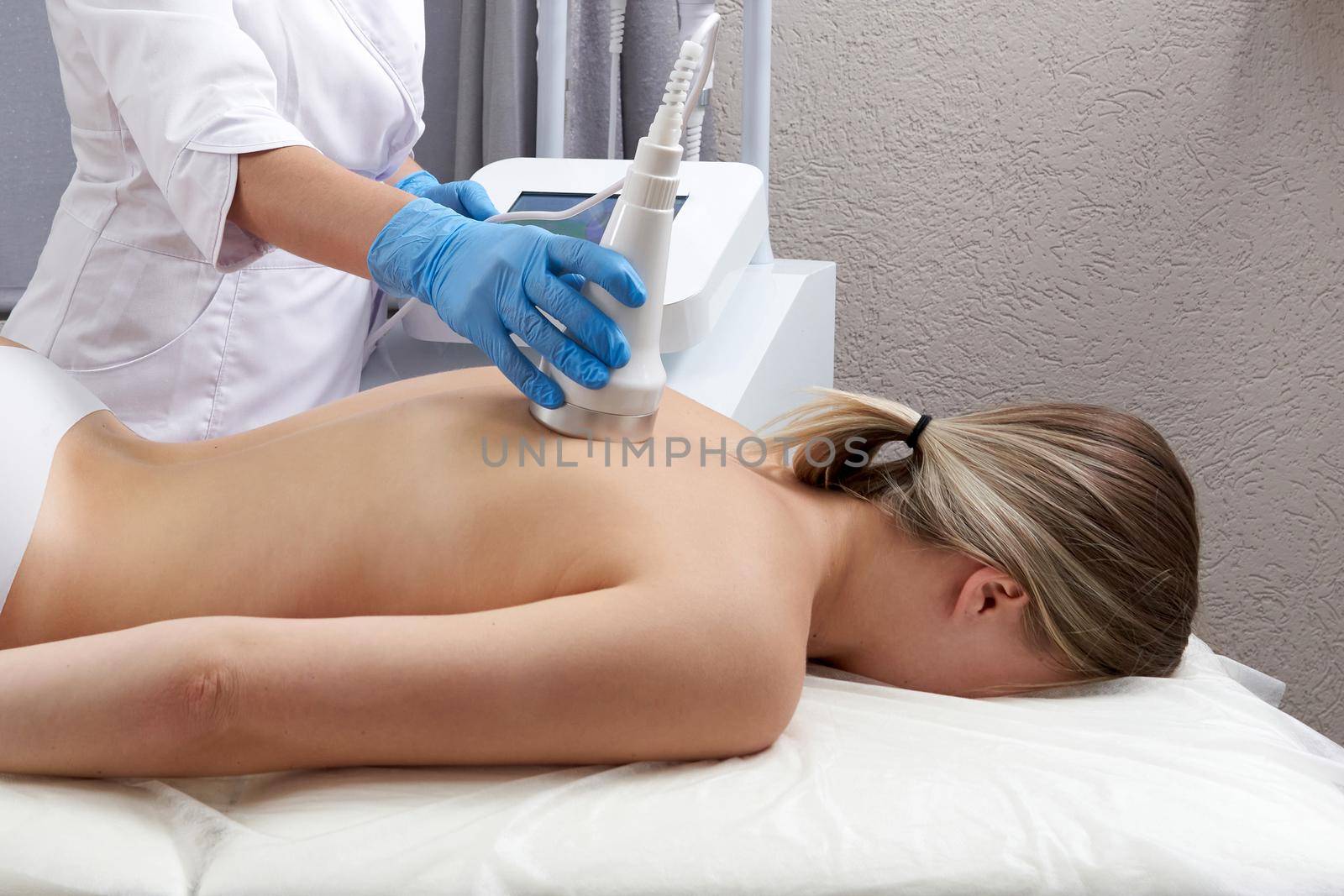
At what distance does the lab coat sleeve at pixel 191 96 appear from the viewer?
1.05 m

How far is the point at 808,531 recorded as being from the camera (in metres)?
0.99

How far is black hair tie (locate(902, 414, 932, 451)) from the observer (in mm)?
1054

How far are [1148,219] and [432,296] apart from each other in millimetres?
1519

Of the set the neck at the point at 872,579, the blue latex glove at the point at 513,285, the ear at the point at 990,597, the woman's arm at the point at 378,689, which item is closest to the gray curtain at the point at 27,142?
the blue latex glove at the point at 513,285

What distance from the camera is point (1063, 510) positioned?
98 cm

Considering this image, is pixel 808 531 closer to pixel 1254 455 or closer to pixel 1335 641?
pixel 1254 455

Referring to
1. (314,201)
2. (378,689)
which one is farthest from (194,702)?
(314,201)

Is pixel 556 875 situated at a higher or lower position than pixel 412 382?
lower

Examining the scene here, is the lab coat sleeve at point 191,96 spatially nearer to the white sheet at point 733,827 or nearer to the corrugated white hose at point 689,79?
the corrugated white hose at point 689,79

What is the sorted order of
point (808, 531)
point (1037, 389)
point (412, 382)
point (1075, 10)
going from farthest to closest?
point (1037, 389) < point (1075, 10) < point (412, 382) < point (808, 531)

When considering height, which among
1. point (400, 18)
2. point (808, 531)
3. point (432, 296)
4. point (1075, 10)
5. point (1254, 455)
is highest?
point (1075, 10)

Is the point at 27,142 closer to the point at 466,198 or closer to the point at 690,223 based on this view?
the point at 466,198

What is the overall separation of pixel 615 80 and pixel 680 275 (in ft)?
2.56

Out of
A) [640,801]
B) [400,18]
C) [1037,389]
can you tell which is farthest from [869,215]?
[640,801]
